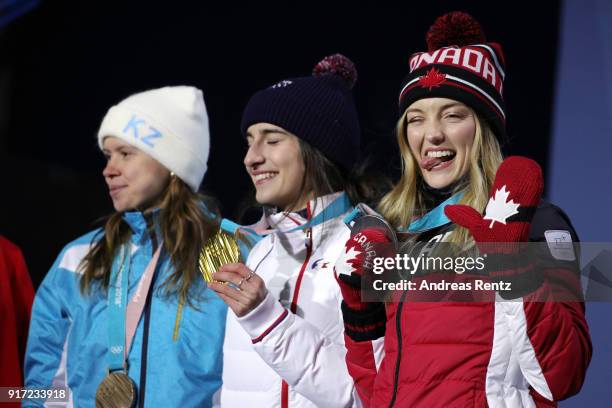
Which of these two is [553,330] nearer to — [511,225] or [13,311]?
[511,225]

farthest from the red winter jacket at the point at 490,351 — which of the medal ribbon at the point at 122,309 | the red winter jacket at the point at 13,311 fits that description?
the red winter jacket at the point at 13,311

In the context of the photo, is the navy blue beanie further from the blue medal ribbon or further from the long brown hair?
the blue medal ribbon

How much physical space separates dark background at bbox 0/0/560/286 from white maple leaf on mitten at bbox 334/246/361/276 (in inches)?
28.4

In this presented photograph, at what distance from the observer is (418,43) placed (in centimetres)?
299

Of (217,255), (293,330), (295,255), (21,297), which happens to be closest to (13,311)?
(21,297)

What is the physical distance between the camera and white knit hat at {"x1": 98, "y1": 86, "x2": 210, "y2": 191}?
2596mm

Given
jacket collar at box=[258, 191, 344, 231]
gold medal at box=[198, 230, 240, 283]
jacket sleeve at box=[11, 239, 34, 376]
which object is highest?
jacket collar at box=[258, 191, 344, 231]

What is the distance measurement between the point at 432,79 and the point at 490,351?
64cm

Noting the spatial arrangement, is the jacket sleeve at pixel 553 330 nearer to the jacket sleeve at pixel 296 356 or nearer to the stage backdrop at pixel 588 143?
the jacket sleeve at pixel 296 356

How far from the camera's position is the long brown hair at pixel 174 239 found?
7.72 ft

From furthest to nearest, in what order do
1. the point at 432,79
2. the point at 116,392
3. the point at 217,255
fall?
the point at 116,392, the point at 217,255, the point at 432,79

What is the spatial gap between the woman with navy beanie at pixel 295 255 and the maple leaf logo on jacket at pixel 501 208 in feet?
2.09

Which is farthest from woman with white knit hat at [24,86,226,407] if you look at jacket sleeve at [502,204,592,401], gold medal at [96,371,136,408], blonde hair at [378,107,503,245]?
jacket sleeve at [502,204,592,401]

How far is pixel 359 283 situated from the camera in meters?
1.65
